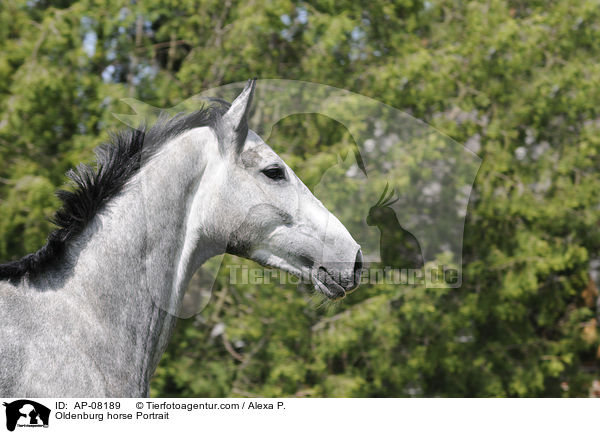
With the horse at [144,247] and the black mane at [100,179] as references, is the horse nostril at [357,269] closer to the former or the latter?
the horse at [144,247]

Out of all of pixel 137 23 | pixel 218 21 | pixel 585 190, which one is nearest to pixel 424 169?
pixel 585 190

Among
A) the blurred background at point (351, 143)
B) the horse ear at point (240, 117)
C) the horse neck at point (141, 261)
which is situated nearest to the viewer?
the horse neck at point (141, 261)

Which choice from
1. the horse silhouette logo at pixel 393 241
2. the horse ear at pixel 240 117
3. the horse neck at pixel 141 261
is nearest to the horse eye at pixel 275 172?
the horse ear at pixel 240 117

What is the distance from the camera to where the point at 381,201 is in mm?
5363

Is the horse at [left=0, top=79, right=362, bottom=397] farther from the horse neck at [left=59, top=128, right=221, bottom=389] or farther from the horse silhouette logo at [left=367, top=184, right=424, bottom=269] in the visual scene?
the horse silhouette logo at [left=367, top=184, right=424, bottom=269]

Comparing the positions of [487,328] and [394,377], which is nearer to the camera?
[394,377]

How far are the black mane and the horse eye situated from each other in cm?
27

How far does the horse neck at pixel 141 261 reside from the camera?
197 centimetres

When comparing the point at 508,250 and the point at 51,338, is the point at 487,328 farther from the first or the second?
the point at 51,338

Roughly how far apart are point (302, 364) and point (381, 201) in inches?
70.7
